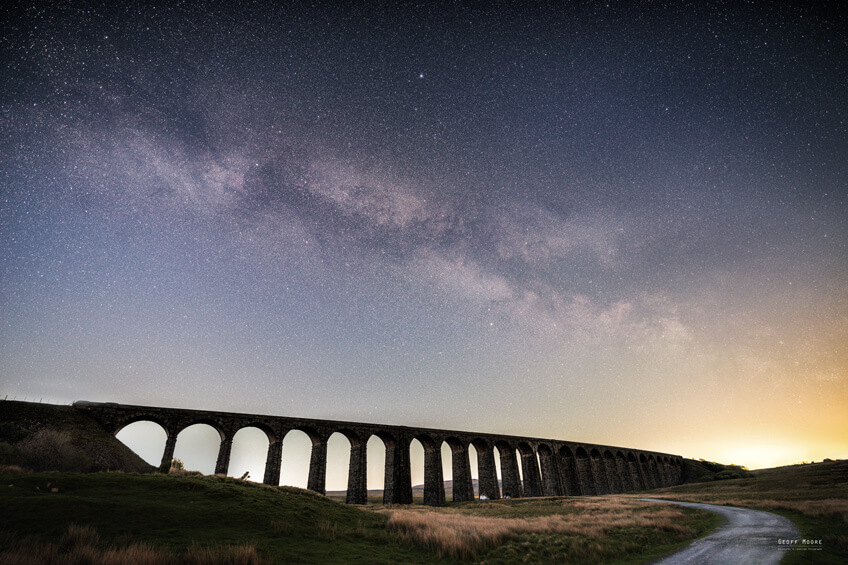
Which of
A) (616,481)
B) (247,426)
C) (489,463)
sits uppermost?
(247,426)

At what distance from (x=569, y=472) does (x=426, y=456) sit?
2919cm

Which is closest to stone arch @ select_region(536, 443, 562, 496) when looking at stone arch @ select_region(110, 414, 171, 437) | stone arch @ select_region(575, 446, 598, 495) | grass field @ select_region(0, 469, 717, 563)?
stone arch @ select_region(575, 446, 598, 495)

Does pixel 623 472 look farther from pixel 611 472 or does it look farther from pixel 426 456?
pixel 426 456

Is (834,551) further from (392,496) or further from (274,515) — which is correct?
(392,496)

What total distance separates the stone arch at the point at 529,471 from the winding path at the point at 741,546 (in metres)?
38.1

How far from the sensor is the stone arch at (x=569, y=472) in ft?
189

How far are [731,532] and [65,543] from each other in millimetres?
22704

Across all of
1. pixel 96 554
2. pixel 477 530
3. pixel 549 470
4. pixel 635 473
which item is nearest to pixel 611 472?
pixel 635 473

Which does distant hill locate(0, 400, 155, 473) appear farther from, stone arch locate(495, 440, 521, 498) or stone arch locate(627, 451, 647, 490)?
stone arch locate(627, 451, 647, 490)

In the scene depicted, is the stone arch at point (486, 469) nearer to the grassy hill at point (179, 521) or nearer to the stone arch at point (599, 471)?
the stone arch at point (599, 471)

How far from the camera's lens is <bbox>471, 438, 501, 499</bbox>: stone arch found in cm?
4756

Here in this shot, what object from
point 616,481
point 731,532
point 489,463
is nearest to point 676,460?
point 616,481

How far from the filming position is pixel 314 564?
9500 millimetres

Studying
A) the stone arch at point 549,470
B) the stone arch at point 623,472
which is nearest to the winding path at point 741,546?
the stone arch at point 549,470
